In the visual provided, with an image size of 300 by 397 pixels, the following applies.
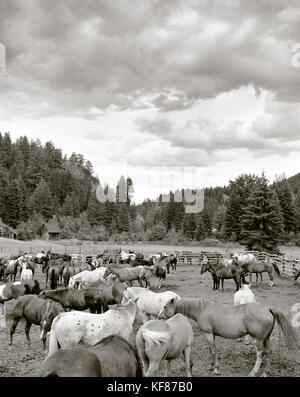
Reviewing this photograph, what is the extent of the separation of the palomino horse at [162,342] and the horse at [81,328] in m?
1.11

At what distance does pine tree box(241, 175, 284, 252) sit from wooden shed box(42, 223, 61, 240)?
156 feet

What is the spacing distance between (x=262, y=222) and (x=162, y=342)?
37.3 metres

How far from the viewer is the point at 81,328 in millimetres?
7801

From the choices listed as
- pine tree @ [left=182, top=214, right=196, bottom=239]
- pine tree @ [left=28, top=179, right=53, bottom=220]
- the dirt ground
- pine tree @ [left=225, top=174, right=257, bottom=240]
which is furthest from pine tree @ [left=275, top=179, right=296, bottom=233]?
pine tree @ [left=28, top=179, right=53, bottom=220]

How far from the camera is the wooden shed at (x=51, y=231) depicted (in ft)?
256

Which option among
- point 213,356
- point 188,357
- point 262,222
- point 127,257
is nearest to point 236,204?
point 262,222

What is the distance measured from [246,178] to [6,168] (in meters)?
88.7

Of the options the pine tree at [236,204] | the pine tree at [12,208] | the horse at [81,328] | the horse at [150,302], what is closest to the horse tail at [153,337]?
the horse at [81,328]

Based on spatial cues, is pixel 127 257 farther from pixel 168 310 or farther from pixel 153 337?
pixel 153 337

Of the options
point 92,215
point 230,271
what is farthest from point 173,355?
point 92,215

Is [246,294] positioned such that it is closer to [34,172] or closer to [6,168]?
[34,172]

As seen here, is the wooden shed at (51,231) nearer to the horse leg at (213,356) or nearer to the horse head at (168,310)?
the horse head at (168,310)

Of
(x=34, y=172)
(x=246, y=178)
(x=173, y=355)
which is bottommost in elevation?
(x=173, y=355)
